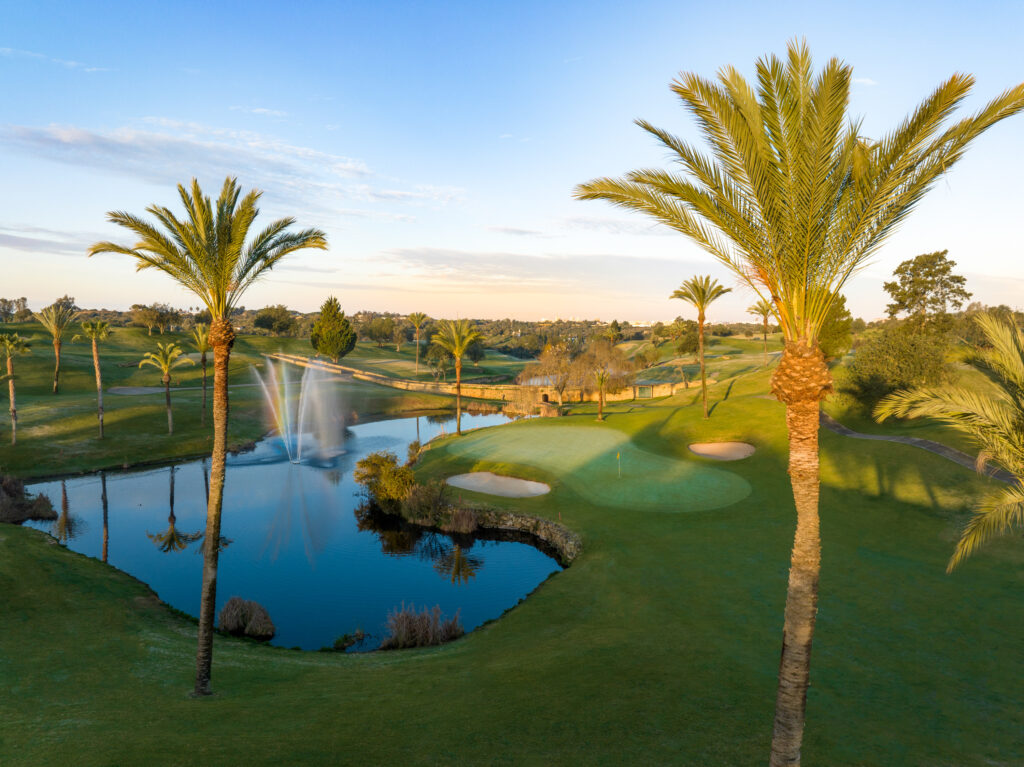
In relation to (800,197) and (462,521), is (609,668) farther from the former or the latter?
(462,521)

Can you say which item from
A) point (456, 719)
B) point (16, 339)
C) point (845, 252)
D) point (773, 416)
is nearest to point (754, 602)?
point (456, 719)

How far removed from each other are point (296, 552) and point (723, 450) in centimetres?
3044

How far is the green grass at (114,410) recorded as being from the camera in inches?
1810

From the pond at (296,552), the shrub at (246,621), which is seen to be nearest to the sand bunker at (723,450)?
the pond at (296,552)

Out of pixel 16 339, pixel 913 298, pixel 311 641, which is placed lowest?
pixel 311 641

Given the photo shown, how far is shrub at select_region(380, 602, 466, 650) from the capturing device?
19.2m

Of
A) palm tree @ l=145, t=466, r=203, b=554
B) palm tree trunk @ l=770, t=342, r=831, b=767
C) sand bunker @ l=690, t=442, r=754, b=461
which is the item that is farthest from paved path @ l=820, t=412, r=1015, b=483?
palm tree @ l=145, t=466, r=203, b=554

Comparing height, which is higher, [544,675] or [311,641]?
[544,675]

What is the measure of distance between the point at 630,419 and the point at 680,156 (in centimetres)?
4409

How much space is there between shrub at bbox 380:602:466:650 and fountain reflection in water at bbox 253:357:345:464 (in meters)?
33.0

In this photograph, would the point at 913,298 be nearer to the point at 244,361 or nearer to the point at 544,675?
the point at 544,675

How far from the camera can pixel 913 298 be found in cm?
7262

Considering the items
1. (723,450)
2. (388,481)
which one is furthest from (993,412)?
(388,481)

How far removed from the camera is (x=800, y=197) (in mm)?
9141
